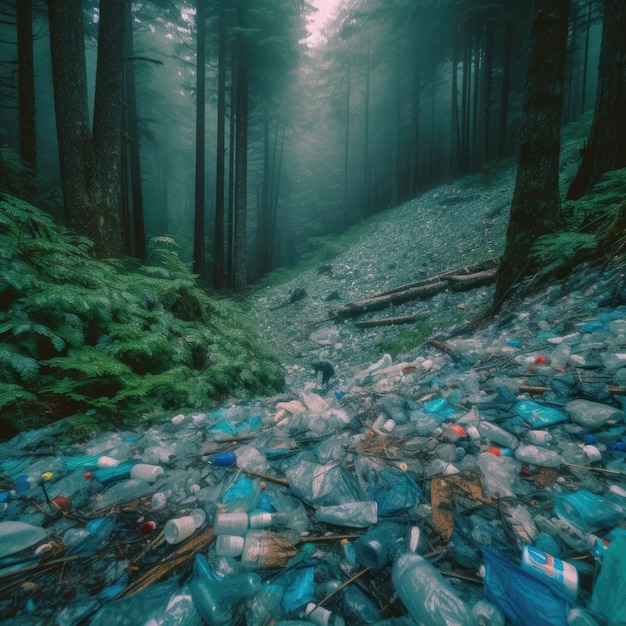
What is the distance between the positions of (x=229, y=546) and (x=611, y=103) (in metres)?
7.04

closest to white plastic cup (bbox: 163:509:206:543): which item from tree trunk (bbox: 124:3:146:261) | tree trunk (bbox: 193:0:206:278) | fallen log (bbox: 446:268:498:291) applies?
fallen log (bbox: 446:268:498:291)

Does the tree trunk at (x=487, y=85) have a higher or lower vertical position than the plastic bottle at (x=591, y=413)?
higher

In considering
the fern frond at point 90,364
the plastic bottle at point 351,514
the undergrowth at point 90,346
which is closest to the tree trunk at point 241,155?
the undergrowth at point 90,346

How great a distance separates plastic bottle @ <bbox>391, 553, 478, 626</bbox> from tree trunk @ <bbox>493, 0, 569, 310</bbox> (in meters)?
3.86

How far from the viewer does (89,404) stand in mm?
2488

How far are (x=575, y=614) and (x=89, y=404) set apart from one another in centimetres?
306

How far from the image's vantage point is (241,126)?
11039 mm

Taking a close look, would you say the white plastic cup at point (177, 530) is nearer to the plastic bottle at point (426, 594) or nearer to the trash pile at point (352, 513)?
the trash pile at point (352, 513)

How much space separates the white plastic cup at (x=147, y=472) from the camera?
169 centimetres

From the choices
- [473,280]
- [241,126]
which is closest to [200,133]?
[241,126]

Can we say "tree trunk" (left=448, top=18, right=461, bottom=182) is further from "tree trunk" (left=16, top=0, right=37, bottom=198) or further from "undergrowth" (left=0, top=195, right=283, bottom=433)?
"undergrowth" (left=0, top=195, right=283, bottom=433)

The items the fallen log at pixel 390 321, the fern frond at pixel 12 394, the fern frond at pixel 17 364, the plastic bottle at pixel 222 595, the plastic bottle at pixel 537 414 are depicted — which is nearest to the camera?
the plastic bottle at pixel 222 595

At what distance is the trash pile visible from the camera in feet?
3.22

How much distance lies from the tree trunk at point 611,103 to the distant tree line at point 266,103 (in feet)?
0.07
